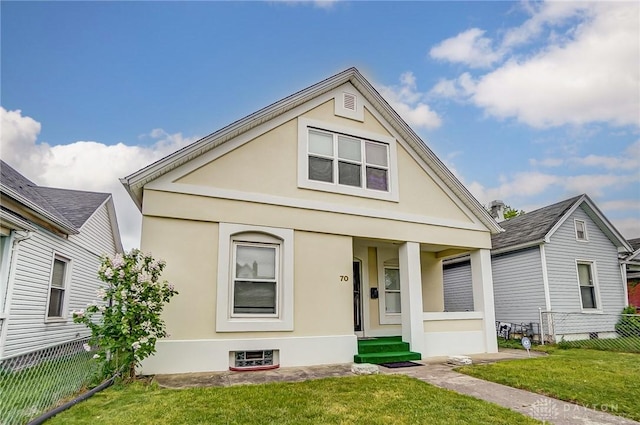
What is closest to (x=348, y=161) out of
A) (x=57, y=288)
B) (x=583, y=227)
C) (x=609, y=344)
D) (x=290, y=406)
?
(x=290, y=406)

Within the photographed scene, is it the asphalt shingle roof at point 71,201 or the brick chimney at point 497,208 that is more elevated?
the brick chimney at point 497,208

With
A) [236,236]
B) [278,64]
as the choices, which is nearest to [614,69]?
[278,64]

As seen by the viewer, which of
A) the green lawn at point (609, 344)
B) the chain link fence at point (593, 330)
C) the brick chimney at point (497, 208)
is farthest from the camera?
the brick chimney at point (497, 208)

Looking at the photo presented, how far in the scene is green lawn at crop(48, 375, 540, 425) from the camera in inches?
154

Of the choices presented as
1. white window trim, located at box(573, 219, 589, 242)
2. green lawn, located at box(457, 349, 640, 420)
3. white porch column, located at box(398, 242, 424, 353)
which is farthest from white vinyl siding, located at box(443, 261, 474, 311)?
white porch column, located at box(398, 242, 424, 353)

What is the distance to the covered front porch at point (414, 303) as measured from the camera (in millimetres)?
8648

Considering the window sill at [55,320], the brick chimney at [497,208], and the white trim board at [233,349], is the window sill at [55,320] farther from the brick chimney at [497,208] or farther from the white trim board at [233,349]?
the brick chimney at [497,208]

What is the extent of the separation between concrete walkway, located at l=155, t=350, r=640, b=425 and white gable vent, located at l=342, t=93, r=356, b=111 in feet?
19.2

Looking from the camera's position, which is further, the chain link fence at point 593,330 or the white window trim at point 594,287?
the white window trim at point 594,287

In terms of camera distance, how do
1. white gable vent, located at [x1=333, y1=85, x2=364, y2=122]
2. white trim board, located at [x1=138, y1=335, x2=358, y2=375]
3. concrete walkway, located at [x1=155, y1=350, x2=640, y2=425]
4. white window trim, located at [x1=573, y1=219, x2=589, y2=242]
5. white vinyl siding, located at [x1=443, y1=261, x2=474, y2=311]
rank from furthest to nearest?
1. white vinyl siding, located at [x1=443, y1=261, x2=474, y2=311]
2. white window trim, located at [x1=573, y1=219, x2=589, y2=242]
3. white gable vent, located at [x1=333, y1=85, x2=364, y2=122]
4. white trim board, located at [x1=138, y1=335, x2=358, y2=375]
5. concrete walkway, located at [x1=155, y1=350, x2=640, y2=425]

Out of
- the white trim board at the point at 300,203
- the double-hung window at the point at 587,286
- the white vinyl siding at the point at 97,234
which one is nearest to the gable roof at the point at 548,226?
the double-hung window at the point at 587,286

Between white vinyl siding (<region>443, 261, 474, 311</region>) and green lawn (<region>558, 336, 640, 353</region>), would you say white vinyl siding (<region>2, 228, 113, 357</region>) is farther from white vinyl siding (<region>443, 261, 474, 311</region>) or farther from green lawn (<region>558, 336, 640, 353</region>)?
green lawn (<region>558, 336, 640, 353</region>)

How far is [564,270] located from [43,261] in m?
15.1

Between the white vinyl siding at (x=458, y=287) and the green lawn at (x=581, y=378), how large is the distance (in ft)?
19.7
